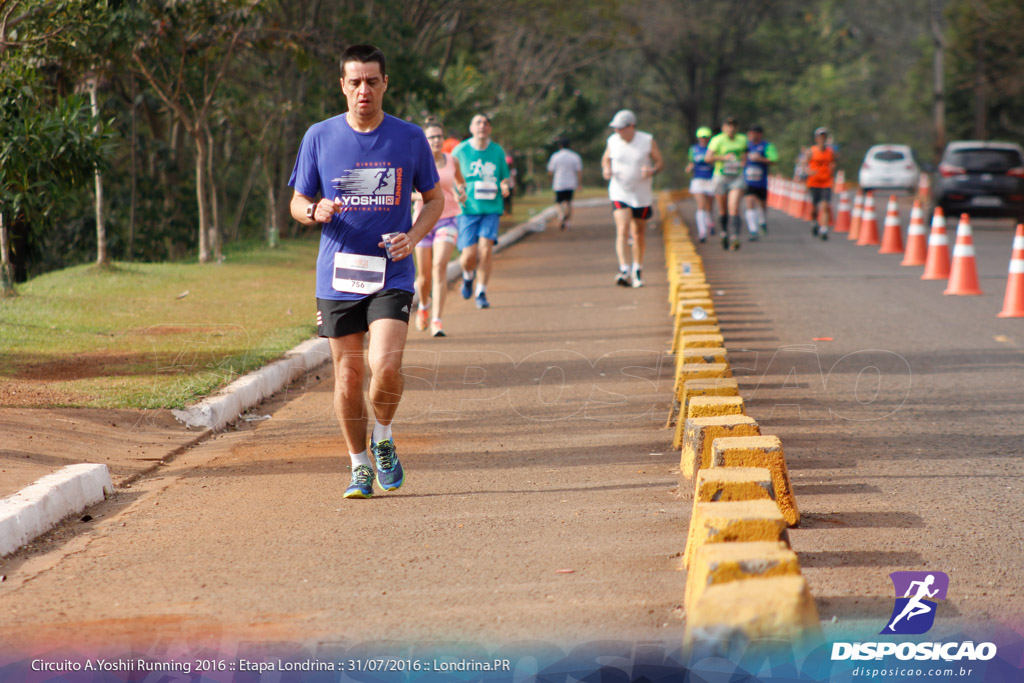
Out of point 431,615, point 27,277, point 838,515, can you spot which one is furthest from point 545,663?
point 27,277

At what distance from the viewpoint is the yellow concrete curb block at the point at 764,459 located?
4914 mm

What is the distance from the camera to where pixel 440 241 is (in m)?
10.8

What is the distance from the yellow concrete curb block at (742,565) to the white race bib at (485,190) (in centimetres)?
848

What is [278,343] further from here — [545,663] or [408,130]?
[545,663]

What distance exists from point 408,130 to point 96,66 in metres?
11.8

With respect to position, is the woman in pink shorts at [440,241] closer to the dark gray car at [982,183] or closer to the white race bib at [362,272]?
the white race bib at [362,272]

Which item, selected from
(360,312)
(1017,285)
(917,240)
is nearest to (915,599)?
(360,312)

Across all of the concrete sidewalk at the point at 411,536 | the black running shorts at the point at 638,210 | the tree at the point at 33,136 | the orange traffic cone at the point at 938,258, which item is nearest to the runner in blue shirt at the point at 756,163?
the orange traffic cone at the point at 938,258

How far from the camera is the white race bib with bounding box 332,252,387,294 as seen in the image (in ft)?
17.6

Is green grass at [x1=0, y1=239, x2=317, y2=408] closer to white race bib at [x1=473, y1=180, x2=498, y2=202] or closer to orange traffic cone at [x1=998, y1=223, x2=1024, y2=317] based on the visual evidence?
white race bib at [x1=473, y1=180, x2=498, y2=202]

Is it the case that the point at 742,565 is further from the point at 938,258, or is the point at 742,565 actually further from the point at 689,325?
the point at 938,258

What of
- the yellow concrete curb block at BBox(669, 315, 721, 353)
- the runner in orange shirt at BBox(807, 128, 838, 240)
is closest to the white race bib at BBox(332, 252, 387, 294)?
the yellow concrete curb block at BBox(669, 315, 721, 353)

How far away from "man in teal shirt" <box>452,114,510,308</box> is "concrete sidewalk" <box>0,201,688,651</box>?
11.3 ft

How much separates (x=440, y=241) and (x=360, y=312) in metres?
5.41
